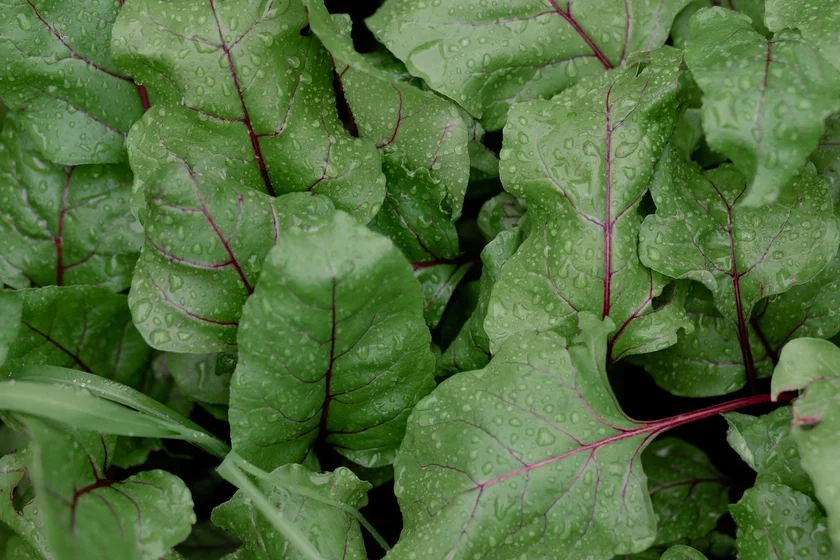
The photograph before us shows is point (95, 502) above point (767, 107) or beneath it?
beneath

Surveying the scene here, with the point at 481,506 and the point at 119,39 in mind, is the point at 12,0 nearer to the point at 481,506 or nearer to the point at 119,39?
the point at 119,39

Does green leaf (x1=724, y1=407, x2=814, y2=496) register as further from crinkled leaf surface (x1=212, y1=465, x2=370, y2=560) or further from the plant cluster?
crinkled leaf surface (x1=212, y1=465, x2=370, y2=560)

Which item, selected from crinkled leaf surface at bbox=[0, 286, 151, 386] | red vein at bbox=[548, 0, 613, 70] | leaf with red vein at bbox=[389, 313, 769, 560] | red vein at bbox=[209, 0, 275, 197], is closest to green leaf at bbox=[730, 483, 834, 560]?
leaf with red vein at bbox=[389, 313, 769, 560]

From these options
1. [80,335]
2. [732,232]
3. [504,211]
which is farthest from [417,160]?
[80,335]

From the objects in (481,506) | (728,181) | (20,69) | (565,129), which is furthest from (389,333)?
(20,69)

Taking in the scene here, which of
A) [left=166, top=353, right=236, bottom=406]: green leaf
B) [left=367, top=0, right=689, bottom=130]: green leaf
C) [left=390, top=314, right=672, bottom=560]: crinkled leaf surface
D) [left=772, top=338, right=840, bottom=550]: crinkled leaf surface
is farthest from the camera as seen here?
[left=166, top=353, right=236, bottom=406]: green leaf

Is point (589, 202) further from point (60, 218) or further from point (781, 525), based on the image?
point (60, 218)
